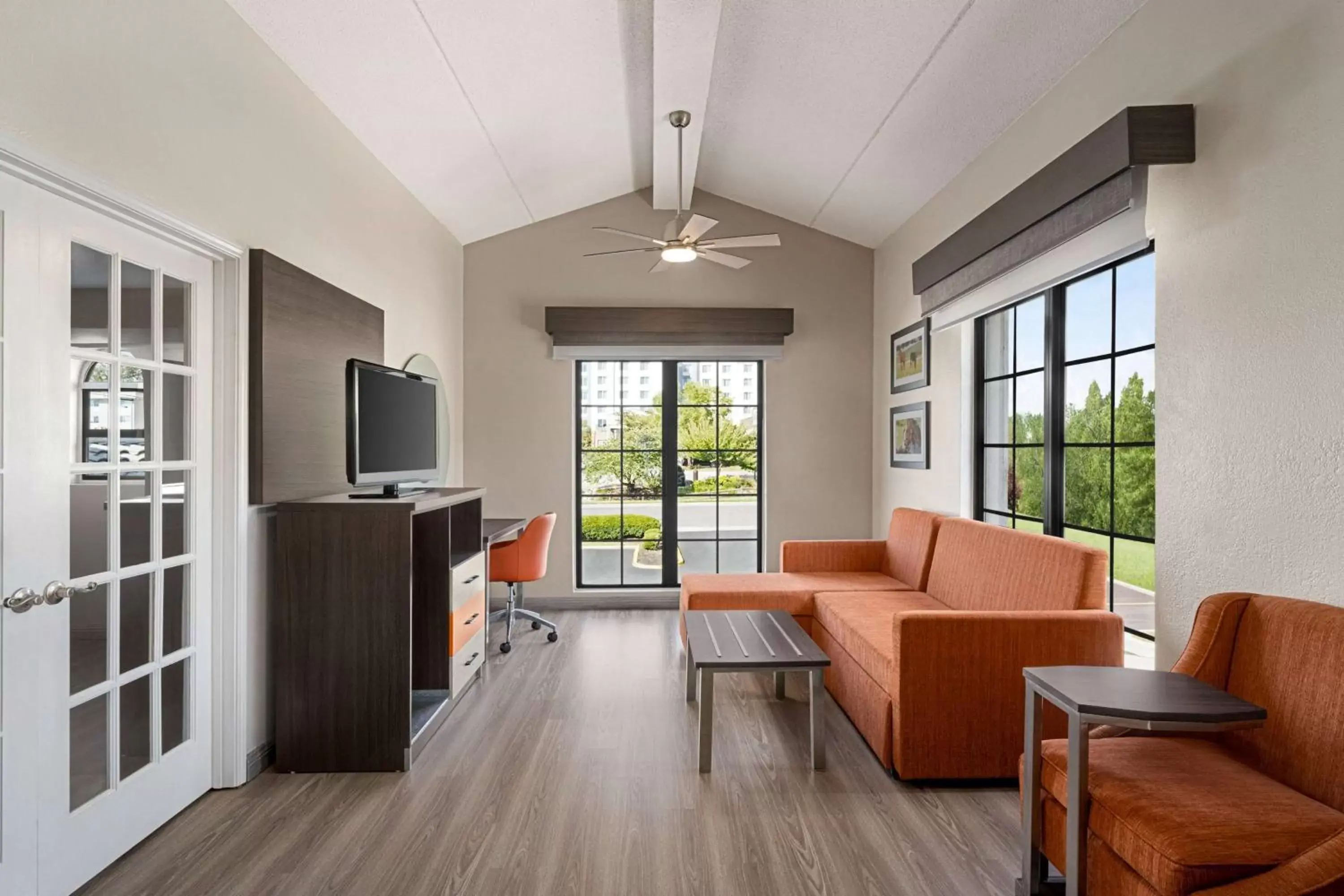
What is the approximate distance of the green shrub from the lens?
5.69 m

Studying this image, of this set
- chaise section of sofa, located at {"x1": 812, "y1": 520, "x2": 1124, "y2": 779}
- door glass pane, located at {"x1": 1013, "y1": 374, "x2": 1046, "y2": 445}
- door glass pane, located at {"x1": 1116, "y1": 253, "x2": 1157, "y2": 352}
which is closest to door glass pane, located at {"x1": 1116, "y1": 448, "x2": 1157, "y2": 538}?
chaise section of sofa, located at {"x1": 812, "y1": 520, "x2": 1124, "y2": 779}

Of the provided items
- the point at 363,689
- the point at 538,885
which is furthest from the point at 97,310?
the point at 538,885

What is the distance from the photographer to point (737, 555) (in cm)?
571

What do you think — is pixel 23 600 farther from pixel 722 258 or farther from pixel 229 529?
pixel 722 258

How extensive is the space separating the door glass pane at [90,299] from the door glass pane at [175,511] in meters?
0.47

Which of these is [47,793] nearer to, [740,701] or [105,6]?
[105,6]

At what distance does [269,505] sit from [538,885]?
171cm

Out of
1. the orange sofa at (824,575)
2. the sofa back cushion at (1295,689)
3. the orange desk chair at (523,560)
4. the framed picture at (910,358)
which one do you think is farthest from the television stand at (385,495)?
the framed picture at (910,358)

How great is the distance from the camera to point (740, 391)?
5691 mm

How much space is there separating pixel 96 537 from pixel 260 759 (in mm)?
1133

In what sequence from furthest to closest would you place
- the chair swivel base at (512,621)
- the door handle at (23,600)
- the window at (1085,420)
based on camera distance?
the chair swivel base at (512,621)
the window at (1085,420)
the door handle at (23,600)

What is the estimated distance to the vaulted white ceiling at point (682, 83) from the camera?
2861mm

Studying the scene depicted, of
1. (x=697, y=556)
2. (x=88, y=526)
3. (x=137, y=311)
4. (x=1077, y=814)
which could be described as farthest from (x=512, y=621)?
(x=1077, y=814)

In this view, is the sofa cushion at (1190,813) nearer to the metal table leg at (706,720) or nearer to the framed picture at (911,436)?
the metal table leg at (706,720)
